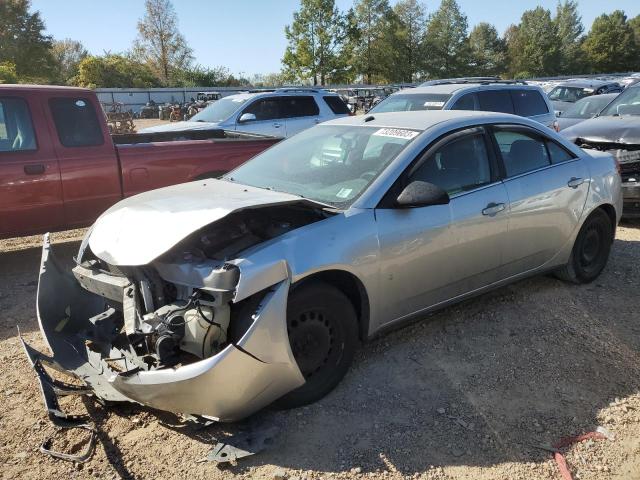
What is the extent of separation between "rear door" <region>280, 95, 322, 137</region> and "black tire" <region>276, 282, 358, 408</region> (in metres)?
9.08

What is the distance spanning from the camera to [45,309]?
3.42 meters

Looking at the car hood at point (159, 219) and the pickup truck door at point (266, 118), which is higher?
the pickup truck door at point (266, 118)

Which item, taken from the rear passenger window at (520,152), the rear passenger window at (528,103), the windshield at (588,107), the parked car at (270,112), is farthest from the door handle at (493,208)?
the windshield at (588,107)

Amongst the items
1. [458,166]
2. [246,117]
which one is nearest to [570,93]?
[246,117]

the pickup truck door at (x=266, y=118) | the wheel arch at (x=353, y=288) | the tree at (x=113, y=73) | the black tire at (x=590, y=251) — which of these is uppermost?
the tree at (x=113, y=73)

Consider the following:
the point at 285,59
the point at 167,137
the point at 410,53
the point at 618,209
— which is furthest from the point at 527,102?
the point at 410,53

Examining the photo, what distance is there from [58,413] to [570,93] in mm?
18099

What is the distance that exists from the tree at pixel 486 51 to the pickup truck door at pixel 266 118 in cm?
6580

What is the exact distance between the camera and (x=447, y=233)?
362 cm

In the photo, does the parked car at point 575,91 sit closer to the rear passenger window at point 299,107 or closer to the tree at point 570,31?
the rear passenger window at point 299,107

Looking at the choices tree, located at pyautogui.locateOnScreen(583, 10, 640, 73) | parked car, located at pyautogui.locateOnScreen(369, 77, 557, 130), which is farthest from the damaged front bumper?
tree, located at pyautogui.locateOnScreen(583, 10, 640, 73)

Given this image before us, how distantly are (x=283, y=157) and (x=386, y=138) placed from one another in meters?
0.88

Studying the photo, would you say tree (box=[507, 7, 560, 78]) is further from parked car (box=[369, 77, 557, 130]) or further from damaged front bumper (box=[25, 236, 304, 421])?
damaged front bumper (box=[25, 236, 304, 421])

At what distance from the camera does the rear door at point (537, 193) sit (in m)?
4.14
